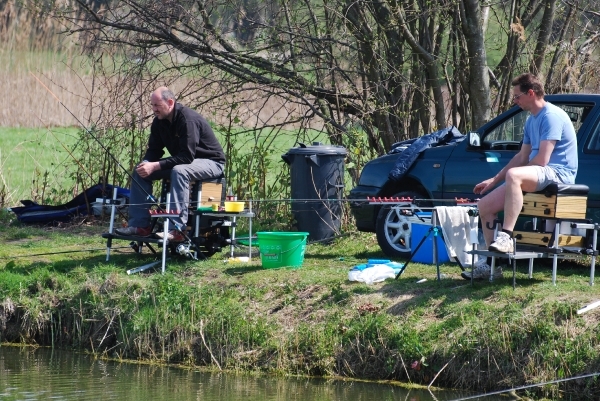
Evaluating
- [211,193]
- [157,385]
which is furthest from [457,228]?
[157,385]

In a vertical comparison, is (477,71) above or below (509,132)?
above

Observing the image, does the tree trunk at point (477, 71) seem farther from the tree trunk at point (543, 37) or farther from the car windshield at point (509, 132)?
the car windshield at point (509, 132)

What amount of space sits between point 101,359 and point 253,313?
52.1 inches

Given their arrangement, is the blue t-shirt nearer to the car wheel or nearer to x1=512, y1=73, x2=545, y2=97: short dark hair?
x1=512, y1=73, x2=545, y2=97: short dark hair

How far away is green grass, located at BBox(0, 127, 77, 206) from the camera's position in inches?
568

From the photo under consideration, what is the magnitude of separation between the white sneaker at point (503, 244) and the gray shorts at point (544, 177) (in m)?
0.47

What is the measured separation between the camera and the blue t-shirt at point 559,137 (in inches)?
312

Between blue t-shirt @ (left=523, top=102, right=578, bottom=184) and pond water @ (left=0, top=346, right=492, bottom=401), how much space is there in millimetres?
2005

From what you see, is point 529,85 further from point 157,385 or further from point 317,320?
point 157,385

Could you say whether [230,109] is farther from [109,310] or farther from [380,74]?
[109,310]

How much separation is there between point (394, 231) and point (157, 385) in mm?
3503

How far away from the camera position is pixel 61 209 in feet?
43.4

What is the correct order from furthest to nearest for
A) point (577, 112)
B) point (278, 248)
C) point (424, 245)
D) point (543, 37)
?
point (543, 37) < point (424, 245) < point (577, 112) < point (278, 248)

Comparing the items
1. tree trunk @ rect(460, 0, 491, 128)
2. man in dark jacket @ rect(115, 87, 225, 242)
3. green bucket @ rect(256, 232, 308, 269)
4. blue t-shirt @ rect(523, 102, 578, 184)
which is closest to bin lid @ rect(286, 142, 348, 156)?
man in dark jacket @ rect(115, 87, 225, 242)
